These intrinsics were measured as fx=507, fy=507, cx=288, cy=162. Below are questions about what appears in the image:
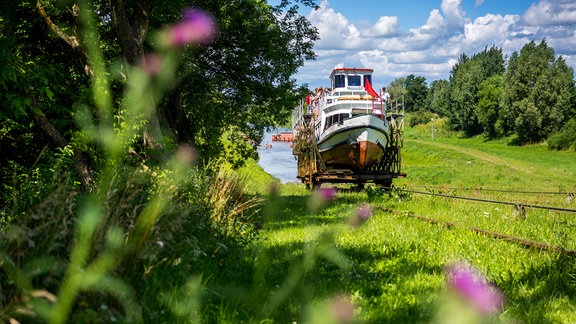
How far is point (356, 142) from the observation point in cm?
2217

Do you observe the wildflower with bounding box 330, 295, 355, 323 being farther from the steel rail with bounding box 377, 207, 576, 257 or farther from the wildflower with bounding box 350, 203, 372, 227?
the wildflower with bounding box 350, 203, 372, 227

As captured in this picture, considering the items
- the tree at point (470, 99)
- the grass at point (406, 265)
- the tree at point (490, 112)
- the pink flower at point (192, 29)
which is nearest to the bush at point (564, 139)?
the tree at point (490, 112)

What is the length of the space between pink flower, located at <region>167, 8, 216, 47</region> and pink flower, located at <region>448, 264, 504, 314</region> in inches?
388

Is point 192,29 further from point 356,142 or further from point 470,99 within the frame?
point 470,99

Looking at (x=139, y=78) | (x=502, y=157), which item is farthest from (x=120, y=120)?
(x=502, y=157)

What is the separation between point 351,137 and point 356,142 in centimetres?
33

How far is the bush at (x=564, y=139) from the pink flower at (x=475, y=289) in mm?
55643

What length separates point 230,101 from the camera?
19.0m

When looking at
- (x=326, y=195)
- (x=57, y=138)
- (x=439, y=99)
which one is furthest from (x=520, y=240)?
(x=439, y=99)

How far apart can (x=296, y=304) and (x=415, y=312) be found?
1083 millimetres

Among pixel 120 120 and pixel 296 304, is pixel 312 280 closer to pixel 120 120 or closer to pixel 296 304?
pixel 296 304

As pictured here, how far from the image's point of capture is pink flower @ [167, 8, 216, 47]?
43.9 feet

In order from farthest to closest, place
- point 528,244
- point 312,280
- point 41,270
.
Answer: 1. point 528,244
2. point 312,280
3. point 41,270

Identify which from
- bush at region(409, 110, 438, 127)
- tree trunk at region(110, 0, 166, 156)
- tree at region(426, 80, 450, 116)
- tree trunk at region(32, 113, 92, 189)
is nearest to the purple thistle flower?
tree trunk at region(110, 0, 166, 156)
